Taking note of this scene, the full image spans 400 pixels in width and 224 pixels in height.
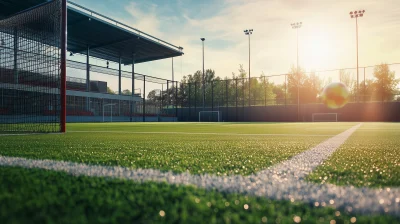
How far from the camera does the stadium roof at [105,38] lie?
79.4 feet

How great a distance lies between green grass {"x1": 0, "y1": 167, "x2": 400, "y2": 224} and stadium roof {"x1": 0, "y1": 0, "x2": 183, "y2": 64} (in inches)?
1054

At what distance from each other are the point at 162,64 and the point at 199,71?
17.9 meters

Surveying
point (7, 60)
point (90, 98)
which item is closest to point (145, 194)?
point (7, 60)

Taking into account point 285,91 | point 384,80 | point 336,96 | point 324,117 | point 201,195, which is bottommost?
point 324,117

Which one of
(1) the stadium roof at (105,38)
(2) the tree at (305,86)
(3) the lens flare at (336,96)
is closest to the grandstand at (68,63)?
(1) the stadium roof at (105,38)

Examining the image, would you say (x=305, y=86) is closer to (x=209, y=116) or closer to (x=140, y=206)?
(x=209, y=116)

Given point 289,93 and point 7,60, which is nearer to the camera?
point 7,60

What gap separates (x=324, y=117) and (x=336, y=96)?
123 inches

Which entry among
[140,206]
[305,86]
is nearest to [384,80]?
[305,86]

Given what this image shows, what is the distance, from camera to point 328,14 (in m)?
36.1

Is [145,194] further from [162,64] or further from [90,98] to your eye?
[162,64]

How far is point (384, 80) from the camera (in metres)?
35.7

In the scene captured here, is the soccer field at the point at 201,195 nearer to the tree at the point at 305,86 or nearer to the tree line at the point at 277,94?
the tree line at the point at 277,94

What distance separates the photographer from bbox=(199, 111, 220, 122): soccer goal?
39656 mm
